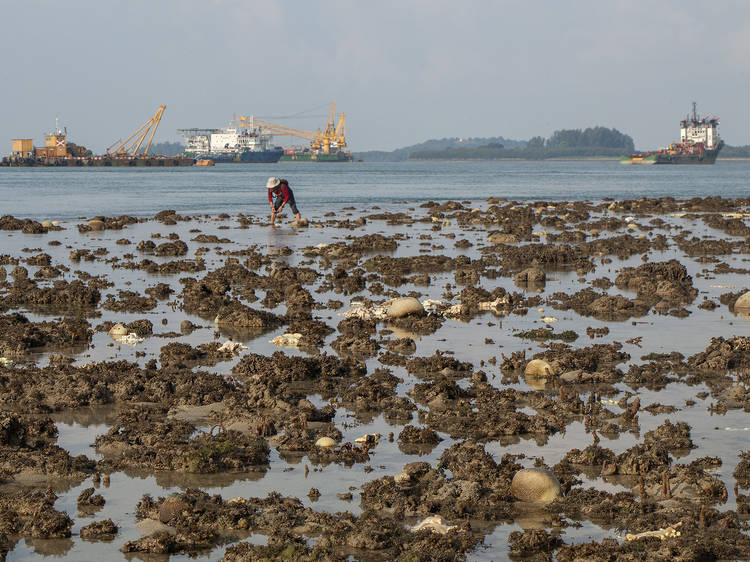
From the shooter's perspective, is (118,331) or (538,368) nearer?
(538,368)

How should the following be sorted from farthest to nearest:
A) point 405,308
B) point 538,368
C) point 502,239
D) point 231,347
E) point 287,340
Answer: point 502,239 < point 405,308 < point 287,340 < point 231,347 < point 538,368

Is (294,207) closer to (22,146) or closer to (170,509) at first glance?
(170,509)

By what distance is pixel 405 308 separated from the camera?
53.9ft

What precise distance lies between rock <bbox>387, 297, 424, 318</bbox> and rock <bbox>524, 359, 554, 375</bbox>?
3816 mm

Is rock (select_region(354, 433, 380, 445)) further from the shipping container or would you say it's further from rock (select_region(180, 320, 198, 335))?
the shipping container

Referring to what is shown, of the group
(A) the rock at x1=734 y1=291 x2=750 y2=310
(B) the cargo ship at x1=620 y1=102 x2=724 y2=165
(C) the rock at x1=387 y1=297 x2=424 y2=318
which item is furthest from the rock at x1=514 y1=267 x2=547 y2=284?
(B) the cargo ship at x1=620 y1=102 x2=724 y2=165

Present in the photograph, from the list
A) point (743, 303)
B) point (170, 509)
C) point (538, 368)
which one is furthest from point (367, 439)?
point (743, 303)

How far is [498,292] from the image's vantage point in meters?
18.4

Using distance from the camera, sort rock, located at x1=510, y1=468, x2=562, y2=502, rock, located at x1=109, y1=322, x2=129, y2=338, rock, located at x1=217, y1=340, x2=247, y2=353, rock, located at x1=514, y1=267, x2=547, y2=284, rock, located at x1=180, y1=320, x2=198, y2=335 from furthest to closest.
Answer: rock, located at x1=514, y1=267, x2=547, y2=284
rock, located at x1=180, y1=320, x2=198, y2=335
rock, located at x1=109, y1=322, x2=129, y2=338
rock, located at x1=217, y1=340, x2=247, y2=353
rock, located at x1=510, y1=468, x2=562, y2=502

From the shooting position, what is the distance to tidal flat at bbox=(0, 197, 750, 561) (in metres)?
7.85

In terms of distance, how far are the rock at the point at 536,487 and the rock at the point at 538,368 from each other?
425 centimetres

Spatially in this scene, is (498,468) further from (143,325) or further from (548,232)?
(548,232)

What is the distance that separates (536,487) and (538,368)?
14.7ft

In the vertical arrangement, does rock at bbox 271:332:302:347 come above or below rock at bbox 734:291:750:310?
below
